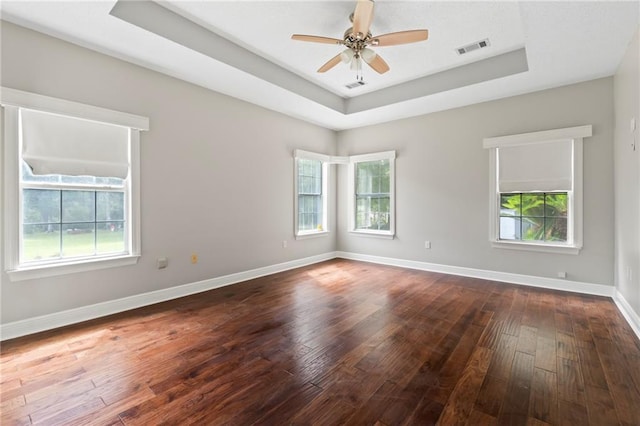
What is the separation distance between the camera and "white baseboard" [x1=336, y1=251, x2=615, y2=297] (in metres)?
3.84

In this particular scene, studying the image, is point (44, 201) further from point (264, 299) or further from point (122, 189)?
point (264, 299)

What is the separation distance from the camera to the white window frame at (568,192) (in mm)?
3879

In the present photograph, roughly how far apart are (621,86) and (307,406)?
15.3 ft

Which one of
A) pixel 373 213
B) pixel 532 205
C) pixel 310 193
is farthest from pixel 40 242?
pixel 532 205

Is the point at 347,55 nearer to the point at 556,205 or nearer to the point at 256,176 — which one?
the point at 256,176

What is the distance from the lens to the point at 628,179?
3.03m

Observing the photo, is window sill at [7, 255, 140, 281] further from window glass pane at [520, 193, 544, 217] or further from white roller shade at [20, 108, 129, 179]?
window glass pane at [520, 193, 544, 217]

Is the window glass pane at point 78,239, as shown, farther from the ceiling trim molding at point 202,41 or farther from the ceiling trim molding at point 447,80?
the ceiling trim molding at point 447,80

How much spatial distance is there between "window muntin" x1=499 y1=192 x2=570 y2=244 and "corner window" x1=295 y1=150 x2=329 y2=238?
328 centimetres

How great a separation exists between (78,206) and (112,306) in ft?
3.79

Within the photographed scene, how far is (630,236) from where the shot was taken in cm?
301

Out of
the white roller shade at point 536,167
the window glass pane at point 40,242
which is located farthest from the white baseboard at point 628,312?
the window glass pane at point 40,242

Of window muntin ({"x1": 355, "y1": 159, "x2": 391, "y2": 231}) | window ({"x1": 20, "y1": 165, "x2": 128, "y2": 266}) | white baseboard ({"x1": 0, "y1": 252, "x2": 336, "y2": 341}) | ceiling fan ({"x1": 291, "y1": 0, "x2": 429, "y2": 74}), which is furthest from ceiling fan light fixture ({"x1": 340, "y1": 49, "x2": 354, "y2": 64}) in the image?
white baseboard ({"x1": 0, "y1": 252, "x2": 336, "y2": 341})

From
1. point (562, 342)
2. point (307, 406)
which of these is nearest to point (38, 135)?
point (307, 406)
